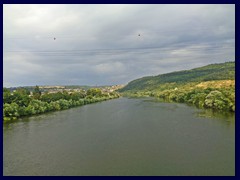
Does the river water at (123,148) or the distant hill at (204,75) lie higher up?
the distant hill at (204,75)

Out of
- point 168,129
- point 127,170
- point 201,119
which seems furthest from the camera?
point 201,119

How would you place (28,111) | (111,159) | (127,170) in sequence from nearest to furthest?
(127,170) < (111,159) < (28,111)

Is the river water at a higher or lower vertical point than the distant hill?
lower

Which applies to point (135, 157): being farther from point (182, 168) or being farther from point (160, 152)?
point (182, 168)

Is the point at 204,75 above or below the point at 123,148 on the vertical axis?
above

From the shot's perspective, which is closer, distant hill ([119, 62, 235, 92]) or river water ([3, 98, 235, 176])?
river water ([3, 98, 235, 176])

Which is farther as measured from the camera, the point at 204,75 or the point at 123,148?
the point at 204,75

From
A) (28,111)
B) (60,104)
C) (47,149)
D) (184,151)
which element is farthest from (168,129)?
(60,104)

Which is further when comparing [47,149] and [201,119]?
[201,119]
